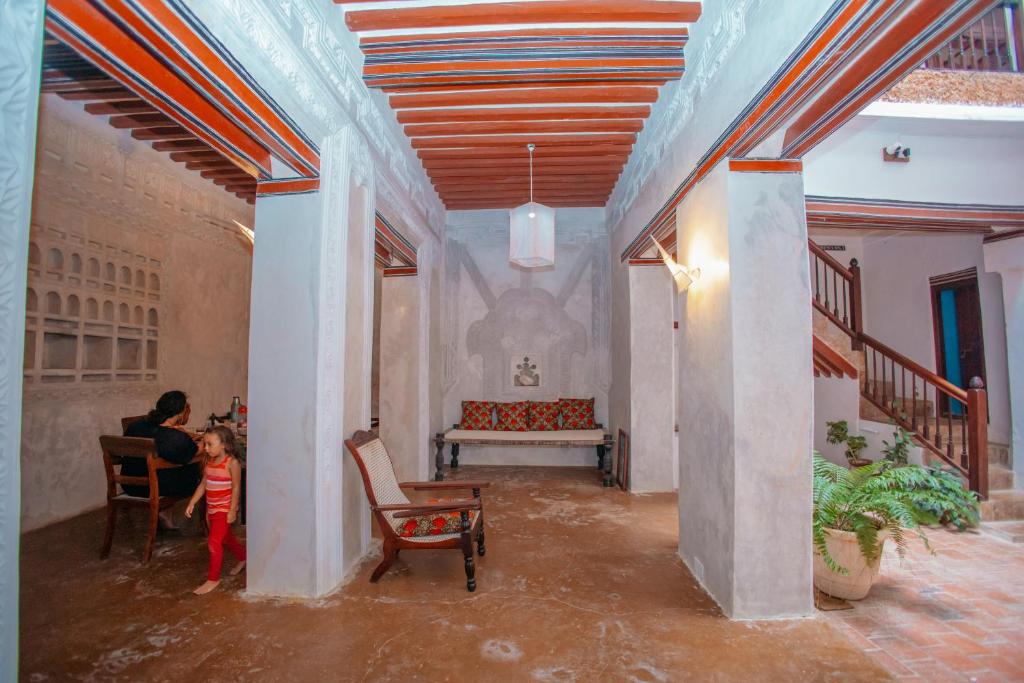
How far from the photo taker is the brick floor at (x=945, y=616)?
2.70 meters

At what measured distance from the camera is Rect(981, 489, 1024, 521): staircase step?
5.18 meters

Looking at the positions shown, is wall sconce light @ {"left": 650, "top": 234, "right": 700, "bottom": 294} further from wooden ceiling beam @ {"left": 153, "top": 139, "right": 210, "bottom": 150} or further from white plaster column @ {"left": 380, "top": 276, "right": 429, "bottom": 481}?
wooden ceiling beam @ {"left": 153, "top": 139, "right": 210, "bottom": 150}

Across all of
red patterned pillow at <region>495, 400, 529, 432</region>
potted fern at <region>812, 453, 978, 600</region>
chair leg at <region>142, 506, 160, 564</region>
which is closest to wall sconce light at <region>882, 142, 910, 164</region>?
potted fern at <region>812, 453, 978, 600</region>

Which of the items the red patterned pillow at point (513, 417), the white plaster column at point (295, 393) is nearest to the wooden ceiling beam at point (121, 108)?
the white plaster column at point (295, 393)

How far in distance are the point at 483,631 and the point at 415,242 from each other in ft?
15.1

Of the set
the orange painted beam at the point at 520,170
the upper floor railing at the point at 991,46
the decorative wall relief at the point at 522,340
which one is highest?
the upper floor railing at the point at 991,46

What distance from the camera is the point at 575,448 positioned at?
7.89 meters

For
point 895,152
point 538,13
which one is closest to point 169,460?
point 538,13

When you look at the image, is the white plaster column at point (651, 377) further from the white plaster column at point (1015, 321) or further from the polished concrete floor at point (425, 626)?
the white plaster column at point (1015, 321)

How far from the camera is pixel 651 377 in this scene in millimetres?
6387

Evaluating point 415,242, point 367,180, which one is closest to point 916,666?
point 367,180

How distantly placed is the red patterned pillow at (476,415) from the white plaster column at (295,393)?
429 cm

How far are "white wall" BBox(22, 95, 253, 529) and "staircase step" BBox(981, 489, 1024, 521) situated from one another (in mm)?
9262

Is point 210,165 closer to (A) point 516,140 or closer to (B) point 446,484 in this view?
(A) point 516,140
